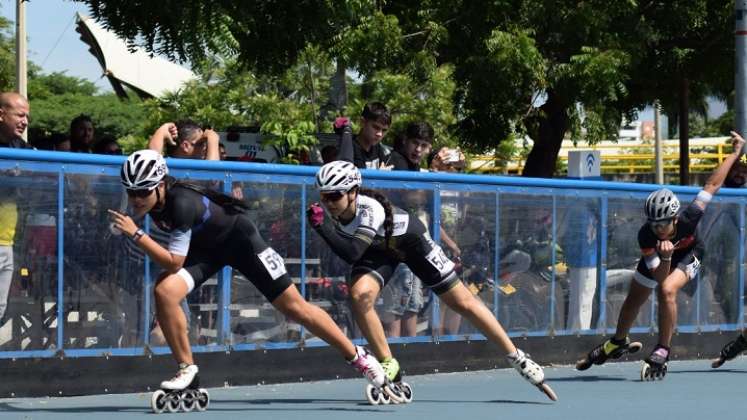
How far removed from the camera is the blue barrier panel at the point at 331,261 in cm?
997

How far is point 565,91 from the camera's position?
24.1 m

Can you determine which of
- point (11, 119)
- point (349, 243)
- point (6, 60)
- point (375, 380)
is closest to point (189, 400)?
point (375, 380)

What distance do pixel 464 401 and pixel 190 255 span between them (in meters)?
2.34

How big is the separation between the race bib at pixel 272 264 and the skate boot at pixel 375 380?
2.38ft

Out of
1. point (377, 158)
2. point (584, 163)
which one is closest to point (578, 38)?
point (584, 163)

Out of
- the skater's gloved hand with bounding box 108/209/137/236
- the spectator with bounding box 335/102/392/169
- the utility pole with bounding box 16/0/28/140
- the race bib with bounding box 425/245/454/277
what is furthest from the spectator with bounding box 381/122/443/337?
the utility pole with bounding box 16/0/28/140

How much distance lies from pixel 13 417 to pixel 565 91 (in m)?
16.5

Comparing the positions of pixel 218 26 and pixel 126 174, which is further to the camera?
pixel 218 26

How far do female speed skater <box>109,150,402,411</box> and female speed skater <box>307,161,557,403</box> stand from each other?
0.45m

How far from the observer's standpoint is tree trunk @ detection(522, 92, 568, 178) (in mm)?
26188

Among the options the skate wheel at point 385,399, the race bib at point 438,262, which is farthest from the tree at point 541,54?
the skate wheel at point 385,399

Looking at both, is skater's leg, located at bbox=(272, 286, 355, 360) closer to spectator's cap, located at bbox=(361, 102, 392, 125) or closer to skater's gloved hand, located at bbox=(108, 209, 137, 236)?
skater's gloved hand, located at bbox=(108, 209, 137, 236)

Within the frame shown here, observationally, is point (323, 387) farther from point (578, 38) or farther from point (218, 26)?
point (578, 38)

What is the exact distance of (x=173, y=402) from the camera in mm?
9188
